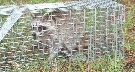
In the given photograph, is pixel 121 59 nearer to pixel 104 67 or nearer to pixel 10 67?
pixel 104 67

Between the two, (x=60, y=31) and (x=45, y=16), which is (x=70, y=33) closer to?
(x=60, y=31)

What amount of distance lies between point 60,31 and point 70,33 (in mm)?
151

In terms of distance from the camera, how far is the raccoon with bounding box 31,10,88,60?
21.2ft

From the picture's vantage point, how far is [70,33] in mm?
6555

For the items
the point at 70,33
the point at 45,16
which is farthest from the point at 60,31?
the point at 45,16

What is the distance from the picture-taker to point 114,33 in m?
6.56

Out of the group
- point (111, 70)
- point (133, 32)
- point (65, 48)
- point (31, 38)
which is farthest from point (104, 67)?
point (133, 32)

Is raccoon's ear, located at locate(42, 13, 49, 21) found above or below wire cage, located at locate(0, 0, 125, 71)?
above

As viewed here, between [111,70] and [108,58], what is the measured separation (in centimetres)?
32

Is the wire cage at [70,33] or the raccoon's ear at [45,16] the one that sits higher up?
the raccoon's ear at [45,16]

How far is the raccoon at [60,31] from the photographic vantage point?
21.2 feet

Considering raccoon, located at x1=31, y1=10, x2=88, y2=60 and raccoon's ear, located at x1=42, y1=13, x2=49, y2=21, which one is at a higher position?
raccoon's ear, located at x1=42, y1=13, x2=49, y2=21

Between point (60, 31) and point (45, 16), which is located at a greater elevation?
point (45, 16)

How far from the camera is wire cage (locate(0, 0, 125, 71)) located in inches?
252
